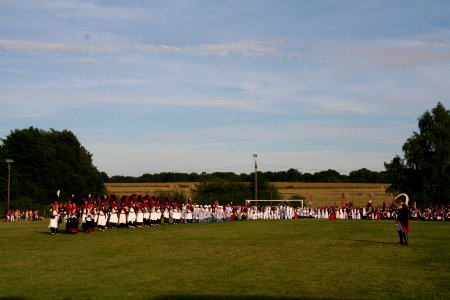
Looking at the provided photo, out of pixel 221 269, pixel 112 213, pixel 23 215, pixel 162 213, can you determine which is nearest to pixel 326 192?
pixel 23 215

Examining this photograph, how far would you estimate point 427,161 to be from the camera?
73750 millimetres

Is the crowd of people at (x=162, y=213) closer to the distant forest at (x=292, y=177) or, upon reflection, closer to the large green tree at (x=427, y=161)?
the large green tree at (x=427, y=161)

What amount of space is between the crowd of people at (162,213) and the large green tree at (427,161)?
678 inches

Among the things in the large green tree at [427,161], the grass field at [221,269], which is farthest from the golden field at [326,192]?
the grass field at [221,269]

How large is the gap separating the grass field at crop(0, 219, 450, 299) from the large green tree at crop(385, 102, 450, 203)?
5181 centimetres

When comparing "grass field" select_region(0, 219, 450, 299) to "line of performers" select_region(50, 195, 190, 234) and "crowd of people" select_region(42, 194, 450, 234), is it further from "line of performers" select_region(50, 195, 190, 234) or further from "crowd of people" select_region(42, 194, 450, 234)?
"crowd of people" select_region(42, 194, 450, 234)

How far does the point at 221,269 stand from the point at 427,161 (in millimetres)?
63448

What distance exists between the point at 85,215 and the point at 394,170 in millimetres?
54633

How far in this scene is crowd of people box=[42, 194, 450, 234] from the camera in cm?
2969

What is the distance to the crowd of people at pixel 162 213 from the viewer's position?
2969cm

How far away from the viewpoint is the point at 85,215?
96.9ft

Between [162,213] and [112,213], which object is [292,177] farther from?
[112,213]

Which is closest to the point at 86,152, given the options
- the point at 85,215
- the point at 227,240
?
the point at 85,215

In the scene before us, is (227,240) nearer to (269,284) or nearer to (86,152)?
(269,284)
